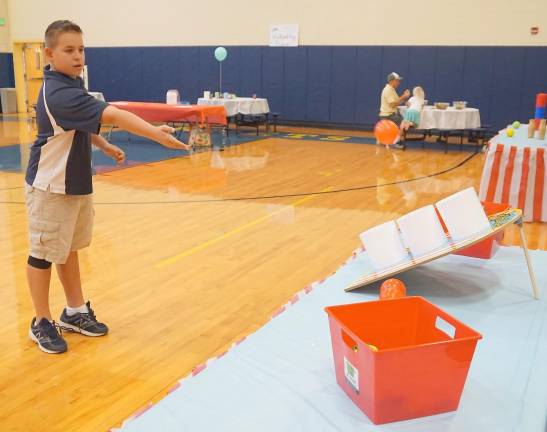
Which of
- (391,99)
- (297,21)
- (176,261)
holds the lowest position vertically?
(176,261)

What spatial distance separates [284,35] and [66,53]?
12126mm

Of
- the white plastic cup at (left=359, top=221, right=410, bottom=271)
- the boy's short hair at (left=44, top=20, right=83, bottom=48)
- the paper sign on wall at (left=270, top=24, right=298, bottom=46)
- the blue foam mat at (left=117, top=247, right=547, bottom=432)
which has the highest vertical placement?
the paper sign on wall at (left=270, top=24, right=298, bottom=46)

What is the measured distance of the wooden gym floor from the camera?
2.73 m

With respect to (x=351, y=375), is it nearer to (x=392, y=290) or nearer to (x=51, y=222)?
(x=392, y=290)

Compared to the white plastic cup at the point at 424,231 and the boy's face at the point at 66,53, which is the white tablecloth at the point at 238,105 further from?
the white plastic cup at the point at 424,231

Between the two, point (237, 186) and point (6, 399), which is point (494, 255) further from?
point (237, 186)

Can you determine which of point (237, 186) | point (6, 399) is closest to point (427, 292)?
point (6, 399)

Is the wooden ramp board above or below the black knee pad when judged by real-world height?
above

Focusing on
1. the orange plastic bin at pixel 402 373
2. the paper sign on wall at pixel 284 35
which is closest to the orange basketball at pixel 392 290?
the orange plastic bin at pixel 402 373

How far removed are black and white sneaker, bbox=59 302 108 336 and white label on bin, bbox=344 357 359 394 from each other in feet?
6.66

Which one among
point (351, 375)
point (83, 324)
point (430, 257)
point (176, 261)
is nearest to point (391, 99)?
point (176, 261)

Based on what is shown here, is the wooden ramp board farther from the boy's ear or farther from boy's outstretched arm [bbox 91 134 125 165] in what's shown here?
the boy's ear

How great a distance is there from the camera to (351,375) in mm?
1510

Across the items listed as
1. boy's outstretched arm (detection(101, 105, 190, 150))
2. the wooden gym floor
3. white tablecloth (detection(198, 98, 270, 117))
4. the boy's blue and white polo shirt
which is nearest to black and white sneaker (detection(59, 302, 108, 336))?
the wooden gym floor
